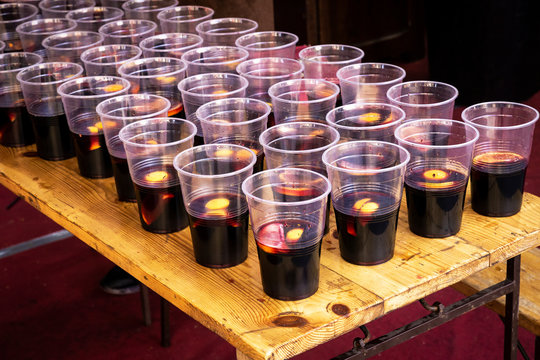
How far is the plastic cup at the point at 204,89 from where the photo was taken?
1700 millimetres

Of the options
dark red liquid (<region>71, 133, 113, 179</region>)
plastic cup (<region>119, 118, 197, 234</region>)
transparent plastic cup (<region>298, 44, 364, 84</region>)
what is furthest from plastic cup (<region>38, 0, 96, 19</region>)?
plastic cup (<region>119, 118, 197, 234</region>)

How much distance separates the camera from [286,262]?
129 cm

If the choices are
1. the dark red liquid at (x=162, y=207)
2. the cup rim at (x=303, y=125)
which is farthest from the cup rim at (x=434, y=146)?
the dark red liquid at (x=162, y=207)

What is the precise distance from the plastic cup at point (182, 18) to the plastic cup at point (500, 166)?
3.36 ft

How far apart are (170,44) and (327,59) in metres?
0.47

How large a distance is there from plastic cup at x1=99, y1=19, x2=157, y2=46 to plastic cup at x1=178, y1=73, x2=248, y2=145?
0.43 metres

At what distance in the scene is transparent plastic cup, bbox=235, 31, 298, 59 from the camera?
199 centimetres

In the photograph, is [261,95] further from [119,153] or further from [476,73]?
[476,73]

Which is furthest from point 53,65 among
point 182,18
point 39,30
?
point 182,18

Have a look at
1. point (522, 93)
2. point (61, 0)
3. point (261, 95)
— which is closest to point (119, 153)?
point (261, 95)

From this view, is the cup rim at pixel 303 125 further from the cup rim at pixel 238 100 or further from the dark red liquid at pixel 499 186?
the dark red liquid at pixel 499 186

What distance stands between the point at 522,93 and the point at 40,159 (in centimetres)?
334

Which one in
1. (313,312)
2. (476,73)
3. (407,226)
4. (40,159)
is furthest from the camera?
(476,73)

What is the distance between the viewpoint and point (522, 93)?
4488 millimetres
